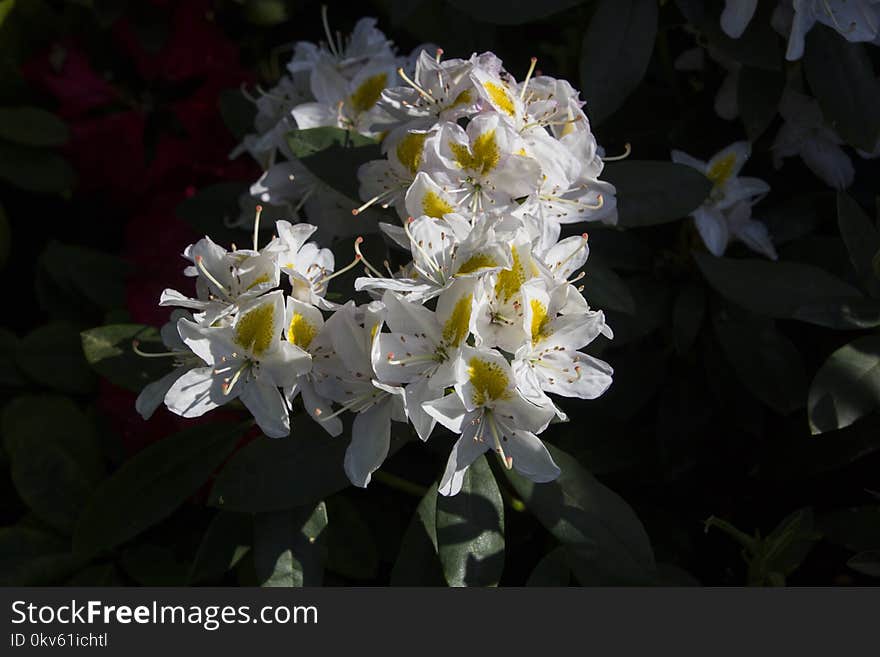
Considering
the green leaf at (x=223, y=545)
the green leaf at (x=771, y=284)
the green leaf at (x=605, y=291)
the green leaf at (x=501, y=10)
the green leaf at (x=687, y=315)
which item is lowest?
the green leaf at (x=223, y=545)

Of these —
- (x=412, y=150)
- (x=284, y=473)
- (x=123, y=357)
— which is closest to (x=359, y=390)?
(x=284, y=473)

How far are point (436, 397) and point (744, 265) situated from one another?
51 centimetres

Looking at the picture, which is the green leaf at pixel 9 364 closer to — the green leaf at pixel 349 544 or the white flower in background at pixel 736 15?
the green leaf at pixel 349 544

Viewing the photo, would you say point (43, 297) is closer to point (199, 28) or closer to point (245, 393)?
point (199, 28)

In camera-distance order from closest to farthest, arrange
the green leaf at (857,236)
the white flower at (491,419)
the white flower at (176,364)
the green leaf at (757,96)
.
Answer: the white flower at (491,419) < the white flower at (176,364) < the green leaf at (857,236) < the green leaf at (757,96)

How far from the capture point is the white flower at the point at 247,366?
1.04 meters

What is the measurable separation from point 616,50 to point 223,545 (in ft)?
2.67

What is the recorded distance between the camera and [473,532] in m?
1.14

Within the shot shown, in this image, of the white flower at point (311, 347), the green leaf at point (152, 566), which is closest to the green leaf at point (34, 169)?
the green leaf at point (152, 566)

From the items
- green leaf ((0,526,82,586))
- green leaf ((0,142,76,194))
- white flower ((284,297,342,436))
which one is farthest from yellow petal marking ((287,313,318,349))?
green leaf ((0,142,76,194))

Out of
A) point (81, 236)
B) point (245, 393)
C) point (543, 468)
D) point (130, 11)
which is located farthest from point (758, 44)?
point (81, 236)

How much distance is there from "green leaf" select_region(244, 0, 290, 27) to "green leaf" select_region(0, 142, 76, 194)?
42cm

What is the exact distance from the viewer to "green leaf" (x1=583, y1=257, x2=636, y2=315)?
3.90 ft

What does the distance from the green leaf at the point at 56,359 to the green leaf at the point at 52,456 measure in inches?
1.2
